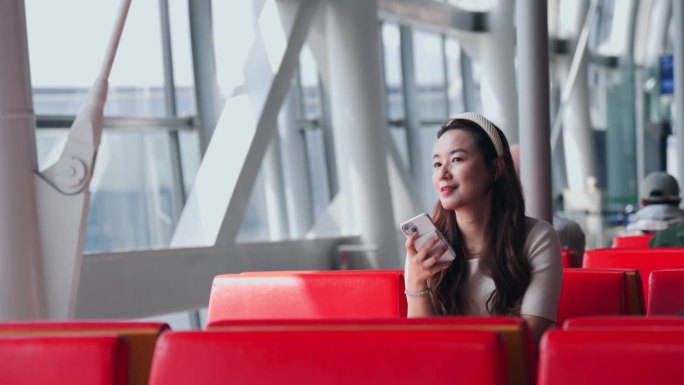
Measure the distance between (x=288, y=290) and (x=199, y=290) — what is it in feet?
21.8

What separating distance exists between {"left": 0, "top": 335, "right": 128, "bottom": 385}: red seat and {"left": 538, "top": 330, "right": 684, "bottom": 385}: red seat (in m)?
1.04

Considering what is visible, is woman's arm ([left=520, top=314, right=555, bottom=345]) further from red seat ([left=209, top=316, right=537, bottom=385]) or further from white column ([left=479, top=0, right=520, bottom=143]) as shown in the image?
white column ([left=479, top=0, right=520, bottom=143])

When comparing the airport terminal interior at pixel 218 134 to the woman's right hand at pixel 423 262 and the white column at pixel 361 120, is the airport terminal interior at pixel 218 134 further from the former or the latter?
the woman's right hand at pixel 423 262

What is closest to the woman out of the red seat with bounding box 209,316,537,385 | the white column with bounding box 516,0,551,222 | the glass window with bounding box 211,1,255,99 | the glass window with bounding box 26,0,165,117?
the red seat with bounding box 209,316,537,385

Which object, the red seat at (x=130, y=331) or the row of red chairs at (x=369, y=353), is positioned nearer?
the row of red chairs at (x=369, y=353)

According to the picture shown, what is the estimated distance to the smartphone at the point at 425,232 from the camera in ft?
13.4

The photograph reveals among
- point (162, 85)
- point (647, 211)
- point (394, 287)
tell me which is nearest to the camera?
point (394, 287)

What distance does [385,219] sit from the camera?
1471 centimetres

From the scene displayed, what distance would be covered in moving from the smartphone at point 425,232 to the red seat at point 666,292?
1253 mm

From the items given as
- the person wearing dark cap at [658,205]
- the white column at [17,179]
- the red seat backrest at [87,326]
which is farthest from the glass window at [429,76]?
the red seat backrest at [87,326]

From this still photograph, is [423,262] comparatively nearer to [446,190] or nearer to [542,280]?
[446,190]

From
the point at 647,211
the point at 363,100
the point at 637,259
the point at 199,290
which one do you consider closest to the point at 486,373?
the point at 637,259

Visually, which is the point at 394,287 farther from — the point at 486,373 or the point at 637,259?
the point at 486,373

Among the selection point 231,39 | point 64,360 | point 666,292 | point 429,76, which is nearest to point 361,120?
point 231,39
